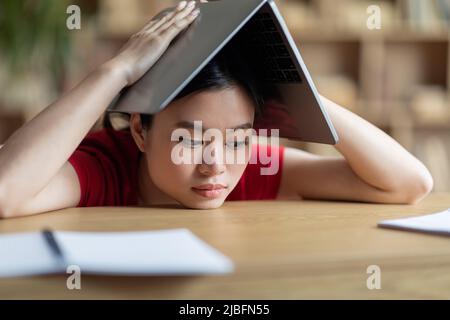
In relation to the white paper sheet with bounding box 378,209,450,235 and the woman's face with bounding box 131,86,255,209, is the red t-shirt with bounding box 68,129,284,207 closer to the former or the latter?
the woman's face with bounding box 131,86,255,209

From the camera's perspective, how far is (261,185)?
4.92 ft

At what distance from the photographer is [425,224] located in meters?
0.96

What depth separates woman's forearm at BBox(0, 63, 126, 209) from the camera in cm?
102

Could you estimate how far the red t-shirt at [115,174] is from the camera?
1.25m

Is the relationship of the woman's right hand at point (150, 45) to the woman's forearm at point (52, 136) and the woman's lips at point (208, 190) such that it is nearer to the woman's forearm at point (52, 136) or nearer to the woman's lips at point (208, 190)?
the woman's forearm at point (52, 136)

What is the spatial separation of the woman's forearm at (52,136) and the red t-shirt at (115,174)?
0.48 ft

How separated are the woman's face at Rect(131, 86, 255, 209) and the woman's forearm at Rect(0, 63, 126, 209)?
0.11 meters

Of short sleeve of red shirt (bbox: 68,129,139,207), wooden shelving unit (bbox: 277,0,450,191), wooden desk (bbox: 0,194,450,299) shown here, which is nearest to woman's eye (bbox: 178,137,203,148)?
wooden desk (bbox: 0,194,450,299)

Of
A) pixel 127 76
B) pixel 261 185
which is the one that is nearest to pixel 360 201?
pixel 261 185

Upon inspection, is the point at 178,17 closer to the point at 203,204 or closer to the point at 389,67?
the point at 203,204

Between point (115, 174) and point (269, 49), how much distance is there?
431mm

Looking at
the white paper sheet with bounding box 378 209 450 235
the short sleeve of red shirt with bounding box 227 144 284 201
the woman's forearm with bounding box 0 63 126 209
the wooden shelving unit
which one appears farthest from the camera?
the wooden shelving unit

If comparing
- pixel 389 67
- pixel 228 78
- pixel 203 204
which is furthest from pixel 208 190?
pixel 389 67

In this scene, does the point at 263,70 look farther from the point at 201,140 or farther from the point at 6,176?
the point at 6,176
